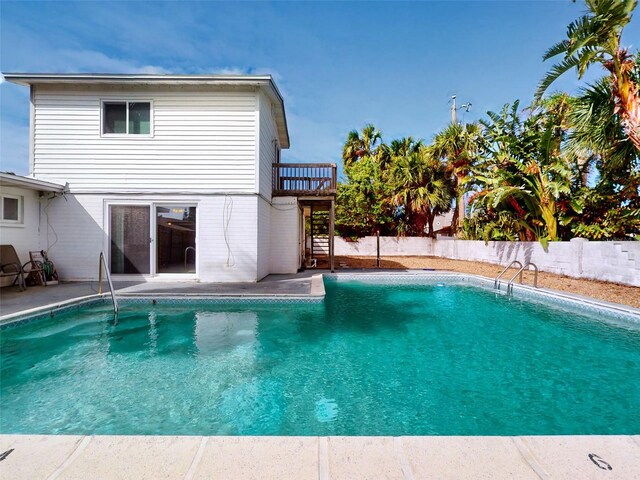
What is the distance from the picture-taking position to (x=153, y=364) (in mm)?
4281

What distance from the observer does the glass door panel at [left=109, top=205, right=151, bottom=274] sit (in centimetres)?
895

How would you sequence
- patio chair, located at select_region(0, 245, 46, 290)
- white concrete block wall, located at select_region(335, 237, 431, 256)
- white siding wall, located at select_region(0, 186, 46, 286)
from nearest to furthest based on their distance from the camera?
1. patio chair, located at select_region(0, 245, 46, 290)
2. white siding wall, located at select_region(0, 186, 46, 286)
3. white concrete block wall, located at select_region(335, 237, 431, 256)

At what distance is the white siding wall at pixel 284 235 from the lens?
448 inches

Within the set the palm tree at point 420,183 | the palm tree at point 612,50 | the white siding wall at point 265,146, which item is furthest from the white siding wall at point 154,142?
the palm tree at point 420,183

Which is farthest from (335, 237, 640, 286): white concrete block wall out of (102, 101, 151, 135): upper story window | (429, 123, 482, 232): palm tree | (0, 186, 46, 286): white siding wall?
(0, 186, 46, 286): white siding wall

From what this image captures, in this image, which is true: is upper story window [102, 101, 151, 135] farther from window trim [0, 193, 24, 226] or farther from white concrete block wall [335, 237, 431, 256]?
white concrete block wall [335, 237, 431, 256]

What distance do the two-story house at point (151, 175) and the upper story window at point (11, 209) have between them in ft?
1.77

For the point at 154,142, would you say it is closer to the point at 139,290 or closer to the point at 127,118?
the point at 127,118

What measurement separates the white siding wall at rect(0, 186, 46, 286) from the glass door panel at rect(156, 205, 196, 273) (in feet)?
10.9

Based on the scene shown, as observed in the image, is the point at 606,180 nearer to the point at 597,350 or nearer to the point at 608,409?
the point at 597,350

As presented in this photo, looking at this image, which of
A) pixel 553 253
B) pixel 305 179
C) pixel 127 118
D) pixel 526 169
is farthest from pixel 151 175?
pixel 553 253

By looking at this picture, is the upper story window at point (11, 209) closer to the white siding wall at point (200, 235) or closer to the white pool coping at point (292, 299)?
the white siding wall at point (200, 235)

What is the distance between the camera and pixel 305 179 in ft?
37.6
